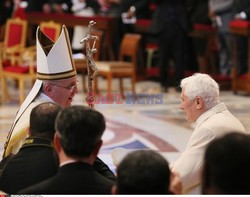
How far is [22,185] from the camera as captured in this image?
4016 mm

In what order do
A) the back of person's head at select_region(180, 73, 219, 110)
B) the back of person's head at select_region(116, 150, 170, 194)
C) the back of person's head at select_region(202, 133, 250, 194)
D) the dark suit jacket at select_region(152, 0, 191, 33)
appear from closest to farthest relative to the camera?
the back of person's head at select_region(202, 133, 250, 194) → the back of person's head at select_region(116, 150, 170, 194) → the back of person's head at select_region(180, 73, 219, 110) → the dark suit jacket at select_region(152, 0, 191, 33)

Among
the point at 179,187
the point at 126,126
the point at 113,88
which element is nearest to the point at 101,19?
the point at 113,88

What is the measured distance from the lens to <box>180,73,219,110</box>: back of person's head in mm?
4715

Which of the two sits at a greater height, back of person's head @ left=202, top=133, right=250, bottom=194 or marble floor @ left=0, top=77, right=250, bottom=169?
back of person's head @ left=202, top=133, right=250, bottom=194

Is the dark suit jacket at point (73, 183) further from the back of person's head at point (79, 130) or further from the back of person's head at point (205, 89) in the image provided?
the back of person's head at point (205, 89)

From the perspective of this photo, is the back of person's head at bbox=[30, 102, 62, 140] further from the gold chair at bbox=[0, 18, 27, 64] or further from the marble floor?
the gold chair at bbox=[0, 18, 27, 64]

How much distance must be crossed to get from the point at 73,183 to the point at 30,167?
90cm

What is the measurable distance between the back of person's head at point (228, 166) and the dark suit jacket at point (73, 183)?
0.69 m

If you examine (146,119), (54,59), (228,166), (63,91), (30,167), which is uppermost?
(228,166)

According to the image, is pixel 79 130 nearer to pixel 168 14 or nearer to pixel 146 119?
pixel 146 119

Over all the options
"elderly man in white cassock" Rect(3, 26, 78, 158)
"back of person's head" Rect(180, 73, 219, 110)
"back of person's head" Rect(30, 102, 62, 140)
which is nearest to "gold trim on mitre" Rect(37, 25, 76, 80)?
"elderly man in white cassock" Rect(3, 26, 78, 158)

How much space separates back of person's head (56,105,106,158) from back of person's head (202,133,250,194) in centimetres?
73

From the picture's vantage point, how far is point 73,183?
10.4 ft

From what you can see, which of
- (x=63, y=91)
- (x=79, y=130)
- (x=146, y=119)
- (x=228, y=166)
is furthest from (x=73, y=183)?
(x=146, y=119)
